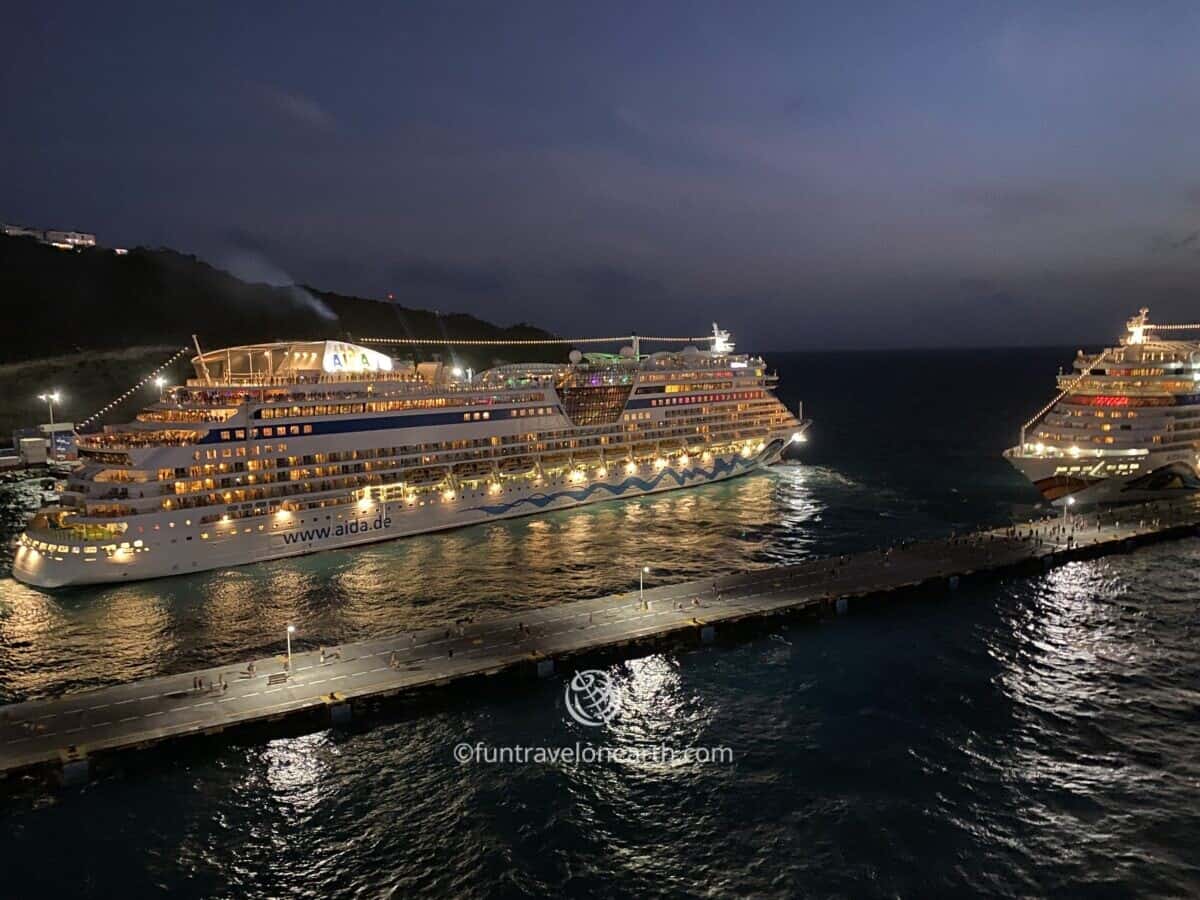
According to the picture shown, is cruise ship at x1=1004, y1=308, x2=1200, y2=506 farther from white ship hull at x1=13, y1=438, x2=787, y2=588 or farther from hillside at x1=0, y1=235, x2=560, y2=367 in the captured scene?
hillside at x1=0, y1=235, x2=560, y2=367

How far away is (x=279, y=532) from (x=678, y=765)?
119ft

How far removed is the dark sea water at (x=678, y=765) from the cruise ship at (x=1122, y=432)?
18.0 m

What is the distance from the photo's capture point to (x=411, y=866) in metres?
25.4

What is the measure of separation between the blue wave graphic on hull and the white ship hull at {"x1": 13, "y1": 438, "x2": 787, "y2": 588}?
0.09 m

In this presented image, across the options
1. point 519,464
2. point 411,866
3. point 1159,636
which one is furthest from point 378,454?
point 1159,636

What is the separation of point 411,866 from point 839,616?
2877 centimetres

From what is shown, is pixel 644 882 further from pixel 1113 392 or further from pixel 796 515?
pixel 1113 392

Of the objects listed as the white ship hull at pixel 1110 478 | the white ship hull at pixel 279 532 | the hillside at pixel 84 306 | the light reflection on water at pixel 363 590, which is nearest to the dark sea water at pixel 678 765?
the light reflection on water at pixel 363 590

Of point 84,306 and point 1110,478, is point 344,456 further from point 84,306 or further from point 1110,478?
point 84,306

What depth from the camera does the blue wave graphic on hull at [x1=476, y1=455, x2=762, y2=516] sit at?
6856 centimetres

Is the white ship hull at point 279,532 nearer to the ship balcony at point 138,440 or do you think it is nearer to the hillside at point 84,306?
the ship balcony at point 138,440

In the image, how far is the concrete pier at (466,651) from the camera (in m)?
31.4

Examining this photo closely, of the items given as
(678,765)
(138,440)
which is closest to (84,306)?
(138,440)

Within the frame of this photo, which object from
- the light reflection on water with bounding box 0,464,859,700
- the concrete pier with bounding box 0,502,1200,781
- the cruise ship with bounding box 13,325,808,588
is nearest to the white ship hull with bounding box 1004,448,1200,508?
the concrete pier with bounding box 0,502,1200,781
